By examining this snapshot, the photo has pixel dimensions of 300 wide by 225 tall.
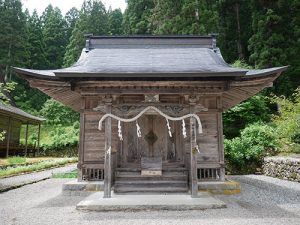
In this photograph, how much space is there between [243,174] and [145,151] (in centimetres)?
756

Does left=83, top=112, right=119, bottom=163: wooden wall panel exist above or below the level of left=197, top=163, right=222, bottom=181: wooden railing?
above

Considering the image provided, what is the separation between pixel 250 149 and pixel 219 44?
1667 cm

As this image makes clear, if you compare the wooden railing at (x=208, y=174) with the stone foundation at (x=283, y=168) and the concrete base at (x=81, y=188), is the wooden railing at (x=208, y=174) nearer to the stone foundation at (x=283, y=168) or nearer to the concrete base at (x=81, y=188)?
the concrete base at (x=81, y=188)

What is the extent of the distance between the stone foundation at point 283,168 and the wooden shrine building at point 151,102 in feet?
12.8

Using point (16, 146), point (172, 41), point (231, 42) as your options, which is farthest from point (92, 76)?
point (231, 42)

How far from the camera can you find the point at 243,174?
15.6m

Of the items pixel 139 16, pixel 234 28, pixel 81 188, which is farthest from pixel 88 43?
pixel 234 28

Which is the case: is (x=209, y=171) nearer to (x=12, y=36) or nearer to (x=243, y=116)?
(x=243, y=116)

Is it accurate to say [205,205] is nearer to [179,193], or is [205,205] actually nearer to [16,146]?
[179,193]

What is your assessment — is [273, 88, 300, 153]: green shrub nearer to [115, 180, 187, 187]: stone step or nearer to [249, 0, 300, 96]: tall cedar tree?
[115, 180, 187, 187]: stone step

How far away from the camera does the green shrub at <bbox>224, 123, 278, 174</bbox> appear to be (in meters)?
15.4

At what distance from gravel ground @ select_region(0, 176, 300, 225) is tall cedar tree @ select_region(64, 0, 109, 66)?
3277cm

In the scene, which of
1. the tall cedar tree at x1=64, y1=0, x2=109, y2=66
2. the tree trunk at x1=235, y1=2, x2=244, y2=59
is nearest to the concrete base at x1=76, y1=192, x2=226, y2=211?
the tree trunk at x1=235, y1=2, x2=244, y2=59

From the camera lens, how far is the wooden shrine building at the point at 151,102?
320 inches
